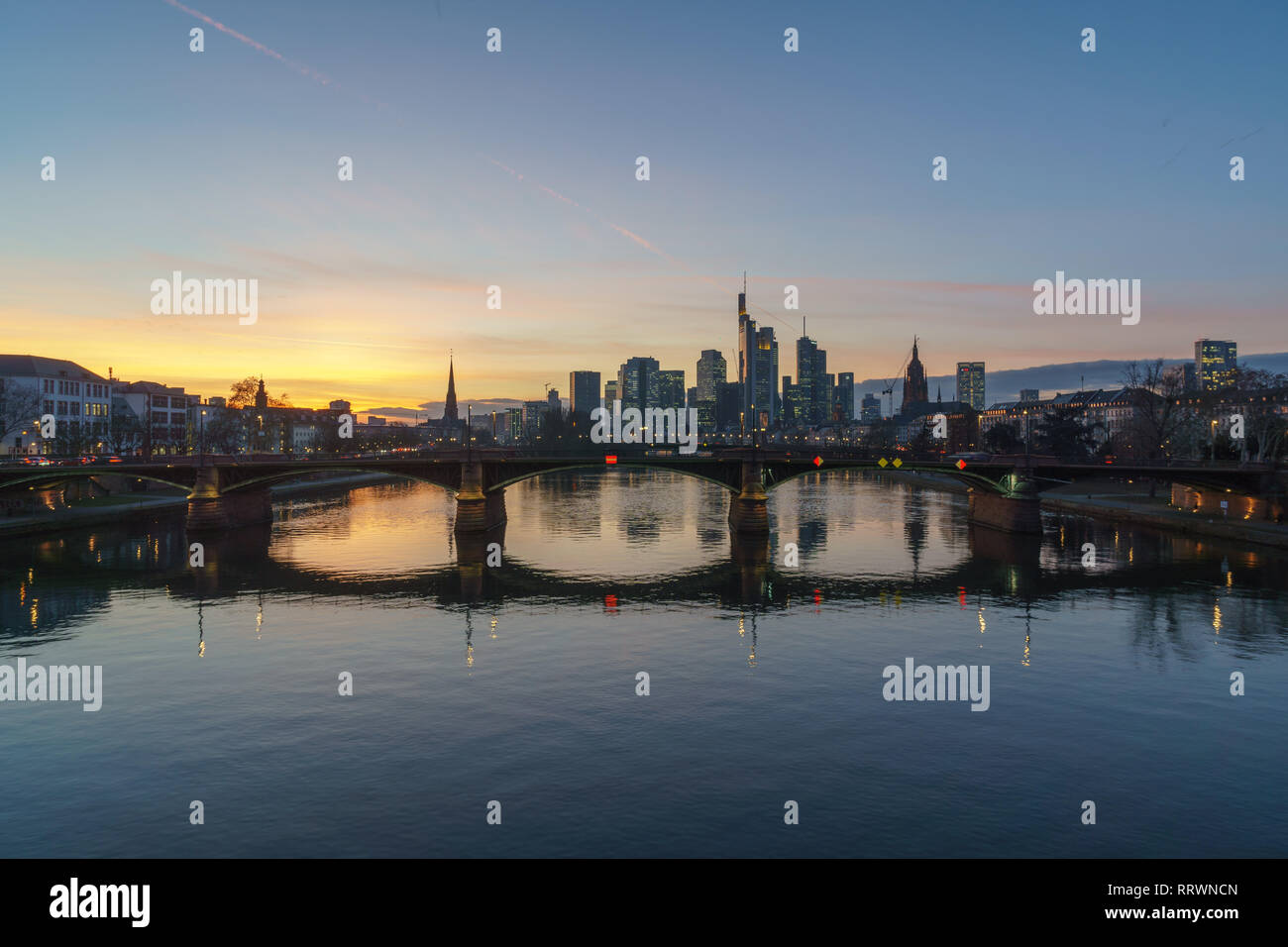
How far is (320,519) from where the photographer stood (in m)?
111

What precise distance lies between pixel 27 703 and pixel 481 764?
68.5 ft

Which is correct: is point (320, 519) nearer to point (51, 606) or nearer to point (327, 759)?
point (51, 606)

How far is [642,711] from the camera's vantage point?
33.2 m

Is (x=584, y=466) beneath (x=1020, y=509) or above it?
above

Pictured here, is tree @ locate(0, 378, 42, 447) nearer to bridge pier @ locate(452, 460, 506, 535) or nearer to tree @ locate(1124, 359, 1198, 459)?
bridge pier @ locate(452, 460, 506, 535)

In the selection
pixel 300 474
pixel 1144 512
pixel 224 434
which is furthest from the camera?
pixel 224 434

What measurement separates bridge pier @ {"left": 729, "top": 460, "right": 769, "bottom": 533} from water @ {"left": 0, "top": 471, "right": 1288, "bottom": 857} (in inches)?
619

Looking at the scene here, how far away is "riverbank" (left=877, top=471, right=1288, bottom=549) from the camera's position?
3140 inches

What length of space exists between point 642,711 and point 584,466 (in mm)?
53510

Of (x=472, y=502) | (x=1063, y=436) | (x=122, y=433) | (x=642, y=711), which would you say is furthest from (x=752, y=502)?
(x=122, y=433)

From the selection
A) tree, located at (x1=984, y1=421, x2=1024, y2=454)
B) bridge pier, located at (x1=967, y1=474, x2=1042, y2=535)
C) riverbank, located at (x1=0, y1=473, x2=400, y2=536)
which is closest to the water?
riverbank, located at (x1=0, y1=473, x2=400, y2=536)

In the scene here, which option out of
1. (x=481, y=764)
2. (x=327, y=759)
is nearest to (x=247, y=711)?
(x=327, y=759)

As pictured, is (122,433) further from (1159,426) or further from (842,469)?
(1159,426)
